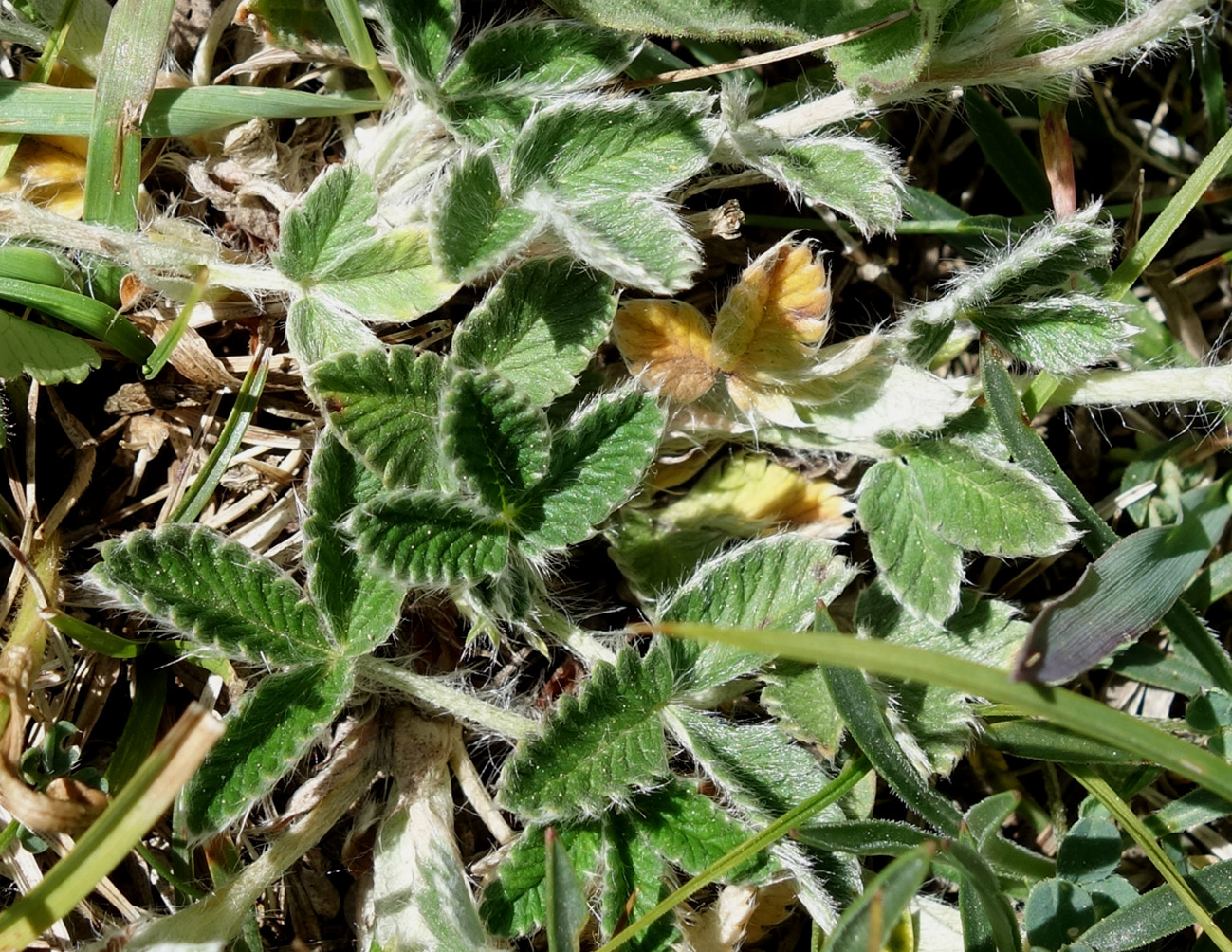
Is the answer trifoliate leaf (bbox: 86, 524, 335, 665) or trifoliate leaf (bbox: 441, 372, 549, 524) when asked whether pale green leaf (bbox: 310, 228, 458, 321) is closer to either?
trifoliate leaf (bbox: 441, 372, 549, 524)

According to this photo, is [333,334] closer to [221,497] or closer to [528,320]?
[528,320]

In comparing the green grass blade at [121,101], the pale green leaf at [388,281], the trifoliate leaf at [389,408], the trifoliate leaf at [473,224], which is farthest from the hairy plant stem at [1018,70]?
the green grass blade at [121,101]

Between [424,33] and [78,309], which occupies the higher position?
[424,33]

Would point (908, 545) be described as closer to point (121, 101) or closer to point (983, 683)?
point (983, 683)

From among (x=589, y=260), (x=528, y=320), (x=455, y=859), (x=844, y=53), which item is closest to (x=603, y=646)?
(x=455, y=859)

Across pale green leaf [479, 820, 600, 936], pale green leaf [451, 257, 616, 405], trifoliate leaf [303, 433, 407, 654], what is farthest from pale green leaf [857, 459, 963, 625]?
trifoliate leaf [303, 433, 407, 654]

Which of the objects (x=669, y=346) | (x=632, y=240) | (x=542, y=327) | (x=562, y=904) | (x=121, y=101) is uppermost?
(x=121, y=101)

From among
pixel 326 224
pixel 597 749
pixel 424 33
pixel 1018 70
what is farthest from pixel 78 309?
pixel 1018 70
